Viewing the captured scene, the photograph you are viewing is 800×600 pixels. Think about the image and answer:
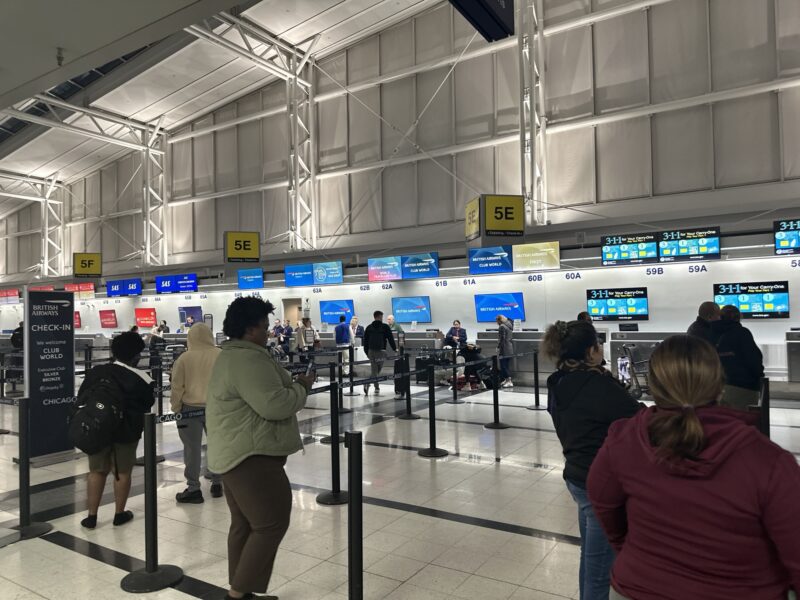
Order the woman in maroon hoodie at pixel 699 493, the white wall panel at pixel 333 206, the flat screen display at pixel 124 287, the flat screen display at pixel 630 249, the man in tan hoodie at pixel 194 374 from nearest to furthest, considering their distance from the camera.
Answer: the woman in maroon hoodie at pixel 699 493
the man in tan hoodie at pixel 194 374
the flat screen display at pixel 630 249
the white wall panel at pixel 333 206
the flat screen display at pixel 124 287

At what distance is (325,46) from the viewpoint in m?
16.6

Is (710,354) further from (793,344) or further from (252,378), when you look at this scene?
(793,344)

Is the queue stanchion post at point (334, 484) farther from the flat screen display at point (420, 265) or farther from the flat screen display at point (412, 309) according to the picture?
the flat screen display at point (412, 309)

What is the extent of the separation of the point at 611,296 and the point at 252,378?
11.1 meters

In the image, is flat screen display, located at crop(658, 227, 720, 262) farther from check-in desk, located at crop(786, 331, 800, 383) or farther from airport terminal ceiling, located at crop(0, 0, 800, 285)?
check-in desk, located at crop(786, 331, 800, 383)

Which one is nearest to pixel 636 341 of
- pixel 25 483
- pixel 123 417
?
pixel 123 417

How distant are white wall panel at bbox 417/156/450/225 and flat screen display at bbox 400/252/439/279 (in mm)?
1577

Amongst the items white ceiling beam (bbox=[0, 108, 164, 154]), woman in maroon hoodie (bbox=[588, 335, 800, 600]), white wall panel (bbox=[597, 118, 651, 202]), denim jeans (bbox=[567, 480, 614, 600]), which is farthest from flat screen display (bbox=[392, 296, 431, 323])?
woman in maroon hoodie (bbox=[588, 335, 800, 600])

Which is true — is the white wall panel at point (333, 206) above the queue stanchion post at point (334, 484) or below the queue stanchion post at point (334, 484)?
above

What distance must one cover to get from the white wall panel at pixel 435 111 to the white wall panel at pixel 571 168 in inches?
110

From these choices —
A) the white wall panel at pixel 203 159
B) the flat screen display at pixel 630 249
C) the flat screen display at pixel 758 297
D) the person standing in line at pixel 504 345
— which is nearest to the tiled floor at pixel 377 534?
the flat screen display at pixel 758 297

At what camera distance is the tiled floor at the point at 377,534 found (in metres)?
3.53

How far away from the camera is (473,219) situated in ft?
36.6

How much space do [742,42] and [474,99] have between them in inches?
230
